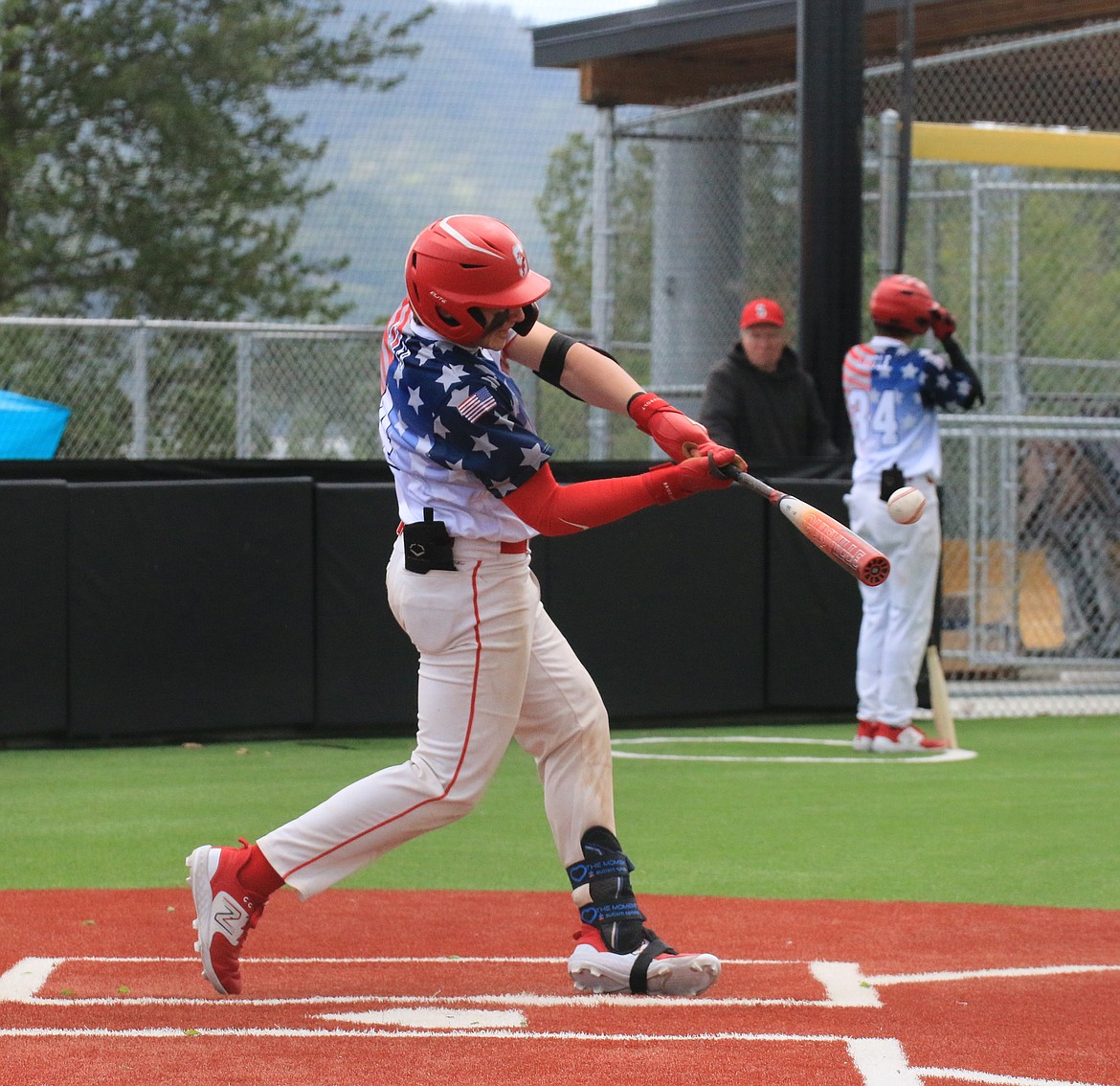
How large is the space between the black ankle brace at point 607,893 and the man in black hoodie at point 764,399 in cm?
535

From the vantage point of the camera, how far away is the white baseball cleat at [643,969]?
416 cm

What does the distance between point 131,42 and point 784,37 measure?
9392 millimetres

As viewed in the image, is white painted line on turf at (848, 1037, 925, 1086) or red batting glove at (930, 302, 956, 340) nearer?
white painted line on turf at (848, 1037, 925, 1086)

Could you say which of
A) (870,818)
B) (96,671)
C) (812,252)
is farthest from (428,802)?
(812,252)

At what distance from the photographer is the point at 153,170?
63.7 ft

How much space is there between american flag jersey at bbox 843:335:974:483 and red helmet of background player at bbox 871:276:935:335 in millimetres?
88

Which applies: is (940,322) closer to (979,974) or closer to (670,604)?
(670,604)

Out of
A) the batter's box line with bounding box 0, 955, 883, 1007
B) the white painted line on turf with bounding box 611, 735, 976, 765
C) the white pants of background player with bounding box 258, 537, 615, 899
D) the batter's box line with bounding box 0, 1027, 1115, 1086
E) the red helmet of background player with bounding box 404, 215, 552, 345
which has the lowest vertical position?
the white painted line on turf with bounding box 611, 735, 976, 765

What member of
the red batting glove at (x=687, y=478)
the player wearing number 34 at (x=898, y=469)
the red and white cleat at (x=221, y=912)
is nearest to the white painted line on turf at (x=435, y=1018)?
the red and white cleat at (x=221, y=912)

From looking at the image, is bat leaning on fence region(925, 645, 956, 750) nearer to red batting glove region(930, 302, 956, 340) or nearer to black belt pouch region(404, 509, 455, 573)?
red batting glove region(930, 302, 956, 340)

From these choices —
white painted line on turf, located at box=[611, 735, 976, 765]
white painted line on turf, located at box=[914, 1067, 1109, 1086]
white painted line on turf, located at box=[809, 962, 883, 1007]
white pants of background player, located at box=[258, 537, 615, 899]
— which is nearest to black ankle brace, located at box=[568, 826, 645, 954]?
white pants of background player, located at box=[258, 537, 615, 899]

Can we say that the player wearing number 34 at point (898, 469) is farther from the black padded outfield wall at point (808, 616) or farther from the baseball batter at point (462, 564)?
the baseball batter at point (462, 564)

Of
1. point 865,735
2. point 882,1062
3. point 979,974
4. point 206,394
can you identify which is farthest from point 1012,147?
point 882,1062

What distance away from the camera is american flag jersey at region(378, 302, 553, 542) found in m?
4.00
